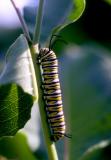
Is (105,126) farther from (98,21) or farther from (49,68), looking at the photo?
(98,21)

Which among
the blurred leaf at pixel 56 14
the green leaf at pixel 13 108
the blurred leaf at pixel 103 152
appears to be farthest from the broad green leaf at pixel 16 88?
the blurred leaf at pixel 103 152

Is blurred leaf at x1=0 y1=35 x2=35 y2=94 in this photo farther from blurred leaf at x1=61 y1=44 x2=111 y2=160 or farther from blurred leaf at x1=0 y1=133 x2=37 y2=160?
blurred leaf at x1=61 y1=44 x2=111 y2=160

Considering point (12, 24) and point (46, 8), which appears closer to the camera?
point (46, 8)

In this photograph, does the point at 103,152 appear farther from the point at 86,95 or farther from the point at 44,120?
the point at 44,120

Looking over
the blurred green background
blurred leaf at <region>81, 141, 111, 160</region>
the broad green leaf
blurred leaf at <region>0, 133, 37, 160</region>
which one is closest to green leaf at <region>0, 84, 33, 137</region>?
the broad green leaf

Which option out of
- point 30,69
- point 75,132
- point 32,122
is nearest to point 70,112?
point 75,132

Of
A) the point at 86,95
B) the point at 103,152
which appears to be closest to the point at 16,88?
the point at 103,152
